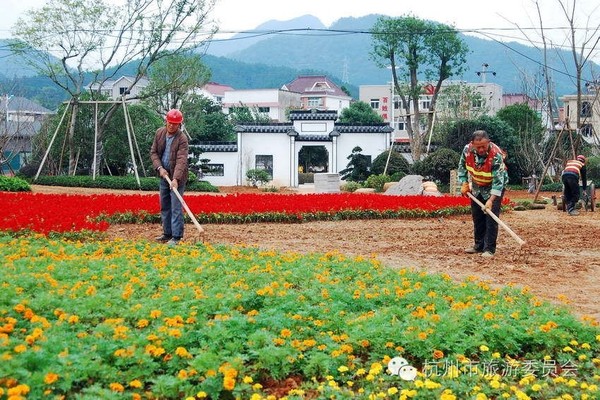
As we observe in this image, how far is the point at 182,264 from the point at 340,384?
2.81 metres

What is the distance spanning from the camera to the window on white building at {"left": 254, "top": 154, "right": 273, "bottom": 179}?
33.0 meters

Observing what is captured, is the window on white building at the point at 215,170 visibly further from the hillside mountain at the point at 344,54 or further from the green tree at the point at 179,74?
the hillside mountain at the point at 344,54

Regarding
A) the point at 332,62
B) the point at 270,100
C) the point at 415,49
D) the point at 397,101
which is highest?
the point at 332,62

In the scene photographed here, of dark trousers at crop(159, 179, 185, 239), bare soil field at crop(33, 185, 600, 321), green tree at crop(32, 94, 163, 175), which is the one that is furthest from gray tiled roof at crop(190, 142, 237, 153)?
dark trousers at crop(159, 179, 185, 239)

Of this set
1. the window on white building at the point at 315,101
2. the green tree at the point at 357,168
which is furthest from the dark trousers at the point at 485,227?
the window on white building at the point at 315,101

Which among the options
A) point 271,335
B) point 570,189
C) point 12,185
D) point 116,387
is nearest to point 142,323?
point 271,335

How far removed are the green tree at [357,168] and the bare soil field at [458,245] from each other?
17.6 m

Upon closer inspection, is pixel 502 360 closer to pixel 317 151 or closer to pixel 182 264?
pixel 182 264

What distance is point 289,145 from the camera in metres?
32.5

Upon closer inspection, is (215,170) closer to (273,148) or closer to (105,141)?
(273,148)

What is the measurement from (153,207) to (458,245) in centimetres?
482

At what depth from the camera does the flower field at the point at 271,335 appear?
335 cm

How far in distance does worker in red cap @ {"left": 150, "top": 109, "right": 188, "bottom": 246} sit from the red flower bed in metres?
0.94

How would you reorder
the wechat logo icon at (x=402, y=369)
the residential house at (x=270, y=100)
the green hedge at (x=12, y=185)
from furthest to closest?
the residential house at (x=270, y=100)
the green hedge at (x=12, y=185)
the wechat logo icon at (x=402, y=369)
